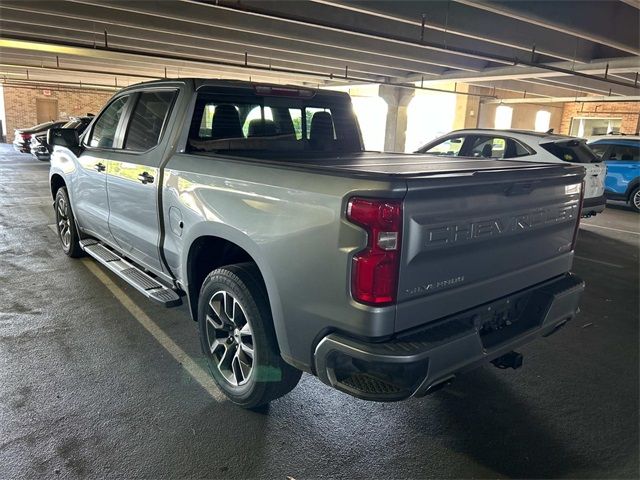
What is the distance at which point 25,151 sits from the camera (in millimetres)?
20891

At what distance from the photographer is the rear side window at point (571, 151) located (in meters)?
8.29

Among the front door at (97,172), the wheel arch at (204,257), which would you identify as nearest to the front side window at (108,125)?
the front door at (97,172)

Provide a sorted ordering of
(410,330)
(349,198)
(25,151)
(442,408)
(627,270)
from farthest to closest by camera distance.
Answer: (25,151)
(627,270)
(442,408)
(410,330)
(349,198)

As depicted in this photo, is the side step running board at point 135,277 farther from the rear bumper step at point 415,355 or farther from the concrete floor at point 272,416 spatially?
the rear bumper step at point 415,355

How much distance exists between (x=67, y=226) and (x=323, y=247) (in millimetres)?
4828

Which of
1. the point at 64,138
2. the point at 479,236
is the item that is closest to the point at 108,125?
the point at 64,138

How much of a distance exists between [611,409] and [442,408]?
1119 millimetres

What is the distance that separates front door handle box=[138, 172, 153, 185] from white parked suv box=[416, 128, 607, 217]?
228 inches

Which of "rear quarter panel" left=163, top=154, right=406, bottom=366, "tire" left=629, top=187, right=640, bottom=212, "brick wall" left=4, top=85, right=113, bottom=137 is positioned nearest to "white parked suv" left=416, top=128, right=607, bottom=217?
"tire" left=629, top=187, right=640, bottom=212

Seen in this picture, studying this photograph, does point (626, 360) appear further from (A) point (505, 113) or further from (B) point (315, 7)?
(A) point (505, 113)

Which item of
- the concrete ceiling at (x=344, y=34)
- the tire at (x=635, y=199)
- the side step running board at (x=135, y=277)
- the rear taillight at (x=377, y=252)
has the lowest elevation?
the tire at (x=635, y=199)

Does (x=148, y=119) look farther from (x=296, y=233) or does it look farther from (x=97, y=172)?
(x=296, y=233)

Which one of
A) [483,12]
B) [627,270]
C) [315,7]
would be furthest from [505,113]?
[627,270]

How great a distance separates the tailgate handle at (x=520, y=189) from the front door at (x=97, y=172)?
330 cm
